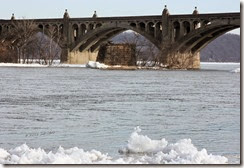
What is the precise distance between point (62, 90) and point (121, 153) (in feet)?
56.8

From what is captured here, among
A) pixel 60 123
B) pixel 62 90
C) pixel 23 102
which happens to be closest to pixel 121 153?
pixel 60 123

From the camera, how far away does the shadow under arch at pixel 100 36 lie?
244 ft

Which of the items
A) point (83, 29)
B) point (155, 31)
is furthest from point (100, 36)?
point (155, 31)

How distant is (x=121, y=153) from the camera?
10.8 metres

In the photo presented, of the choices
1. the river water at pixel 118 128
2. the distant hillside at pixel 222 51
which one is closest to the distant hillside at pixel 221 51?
the distant hillside at pixel 222 51

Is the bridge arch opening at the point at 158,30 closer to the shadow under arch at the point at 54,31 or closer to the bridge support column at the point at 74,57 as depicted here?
the bridge support column at the point at 74,57

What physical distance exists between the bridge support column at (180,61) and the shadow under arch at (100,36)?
5608 millimetres

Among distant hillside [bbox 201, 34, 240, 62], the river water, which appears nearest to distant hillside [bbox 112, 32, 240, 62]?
distant hillside [bbox 201, 34, 240, 62]

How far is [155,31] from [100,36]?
10070 mm

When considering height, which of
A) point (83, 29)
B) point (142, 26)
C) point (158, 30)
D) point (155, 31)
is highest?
point (142, 26)

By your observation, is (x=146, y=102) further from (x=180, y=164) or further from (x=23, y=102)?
(x=180, y=164)

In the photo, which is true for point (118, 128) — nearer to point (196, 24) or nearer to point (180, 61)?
point (180, 61)

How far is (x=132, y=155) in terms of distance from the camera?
416 inches

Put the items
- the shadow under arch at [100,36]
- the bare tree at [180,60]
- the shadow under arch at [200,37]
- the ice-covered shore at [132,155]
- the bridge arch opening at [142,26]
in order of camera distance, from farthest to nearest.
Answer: the bridge arch opening at [142,26]
the shadow under arch at [100,36]
the shadow under arch at [200,37]
the bare tree at [180,60]
the ice-covered shore at [132,155]
